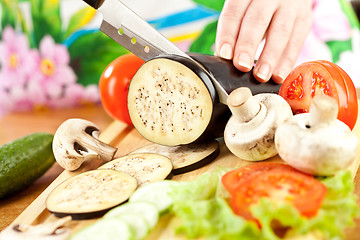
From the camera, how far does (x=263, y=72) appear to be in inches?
111

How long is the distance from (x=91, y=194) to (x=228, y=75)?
101cm

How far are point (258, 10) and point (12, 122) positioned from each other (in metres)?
2.24

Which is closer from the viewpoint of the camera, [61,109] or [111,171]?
[111,171]

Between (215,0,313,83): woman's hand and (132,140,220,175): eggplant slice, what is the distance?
498mm

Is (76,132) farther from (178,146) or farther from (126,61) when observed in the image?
(126,61)

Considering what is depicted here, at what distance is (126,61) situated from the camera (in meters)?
3.58

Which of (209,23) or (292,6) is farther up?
(292,6)

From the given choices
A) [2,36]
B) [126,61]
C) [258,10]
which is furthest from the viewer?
[2,36]

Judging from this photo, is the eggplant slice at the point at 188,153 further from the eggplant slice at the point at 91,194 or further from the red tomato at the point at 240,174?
the red tomato at the point at 240,174

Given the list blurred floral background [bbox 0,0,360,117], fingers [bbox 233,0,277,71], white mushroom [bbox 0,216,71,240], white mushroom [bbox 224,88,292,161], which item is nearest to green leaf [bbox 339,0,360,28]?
blurred floral background [bbox 0,0,360,117]

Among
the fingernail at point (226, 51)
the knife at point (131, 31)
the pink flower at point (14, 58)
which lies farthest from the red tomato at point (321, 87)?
the pink flower at point (14, 58)

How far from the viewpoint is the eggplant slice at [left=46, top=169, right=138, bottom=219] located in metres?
2.14

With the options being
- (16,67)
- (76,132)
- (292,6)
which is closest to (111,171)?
(76,132)

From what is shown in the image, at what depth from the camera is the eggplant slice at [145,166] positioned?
94.7 inches
